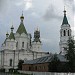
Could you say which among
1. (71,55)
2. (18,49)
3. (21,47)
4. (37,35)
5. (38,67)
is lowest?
(38,67)

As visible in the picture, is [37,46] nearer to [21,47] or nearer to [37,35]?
[37,35]

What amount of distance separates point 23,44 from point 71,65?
153ft

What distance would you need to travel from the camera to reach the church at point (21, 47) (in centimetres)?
8650

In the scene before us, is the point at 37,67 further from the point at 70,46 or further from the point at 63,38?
the point at 63,38

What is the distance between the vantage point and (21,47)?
89.4 meters

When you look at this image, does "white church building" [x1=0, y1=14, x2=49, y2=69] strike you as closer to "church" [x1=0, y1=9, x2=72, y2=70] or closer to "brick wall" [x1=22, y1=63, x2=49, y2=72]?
"church" [x1=0, y1=9, x2=72, y2=70]

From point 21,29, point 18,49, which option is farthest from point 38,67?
point 21,29

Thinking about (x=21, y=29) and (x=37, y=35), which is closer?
(x=21, y=29)

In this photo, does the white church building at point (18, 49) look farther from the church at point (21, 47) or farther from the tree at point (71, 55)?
the tree at point (71, 55)

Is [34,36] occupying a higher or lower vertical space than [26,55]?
higher

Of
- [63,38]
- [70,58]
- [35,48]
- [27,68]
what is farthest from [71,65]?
[35,48]

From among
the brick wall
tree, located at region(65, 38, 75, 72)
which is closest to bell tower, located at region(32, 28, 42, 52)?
the brick wall

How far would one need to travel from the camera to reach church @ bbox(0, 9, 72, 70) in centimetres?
8650

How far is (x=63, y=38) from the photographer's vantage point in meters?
86.2
